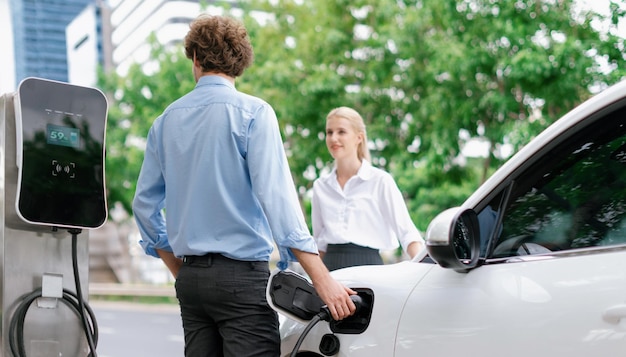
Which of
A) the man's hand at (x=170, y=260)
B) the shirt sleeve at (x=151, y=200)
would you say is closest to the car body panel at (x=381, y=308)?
the man's hand at (x=170, y=260)

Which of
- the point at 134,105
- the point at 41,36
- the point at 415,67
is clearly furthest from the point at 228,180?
the point at 134,105

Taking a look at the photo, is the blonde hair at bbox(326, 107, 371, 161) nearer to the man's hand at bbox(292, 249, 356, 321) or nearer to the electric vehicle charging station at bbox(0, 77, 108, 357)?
the electric vehicle charging station at bbox(0, 77, 108, 357)

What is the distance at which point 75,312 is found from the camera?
3674 millimetres

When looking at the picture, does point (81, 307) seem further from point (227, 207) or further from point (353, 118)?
point (353, 118)

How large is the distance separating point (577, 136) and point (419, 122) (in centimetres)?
1132

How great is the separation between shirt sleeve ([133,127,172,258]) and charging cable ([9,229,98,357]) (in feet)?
1.83

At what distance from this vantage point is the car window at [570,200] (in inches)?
85.1

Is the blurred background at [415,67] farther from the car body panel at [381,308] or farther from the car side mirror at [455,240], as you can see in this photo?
the car side mirror at [455,240]

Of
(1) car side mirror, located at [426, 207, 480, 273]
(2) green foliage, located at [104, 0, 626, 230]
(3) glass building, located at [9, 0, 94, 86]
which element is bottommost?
(1) car side mirror, located at [426, 207, 480, 273]

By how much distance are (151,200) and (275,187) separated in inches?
24.6

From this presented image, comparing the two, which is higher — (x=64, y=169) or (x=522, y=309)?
(x=64, y=169)

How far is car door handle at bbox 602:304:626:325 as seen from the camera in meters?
1.94

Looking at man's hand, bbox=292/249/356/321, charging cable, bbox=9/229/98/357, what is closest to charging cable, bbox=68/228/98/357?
charging cable, bbox=9/229/98/357

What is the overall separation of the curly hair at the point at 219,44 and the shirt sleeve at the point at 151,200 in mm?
348
